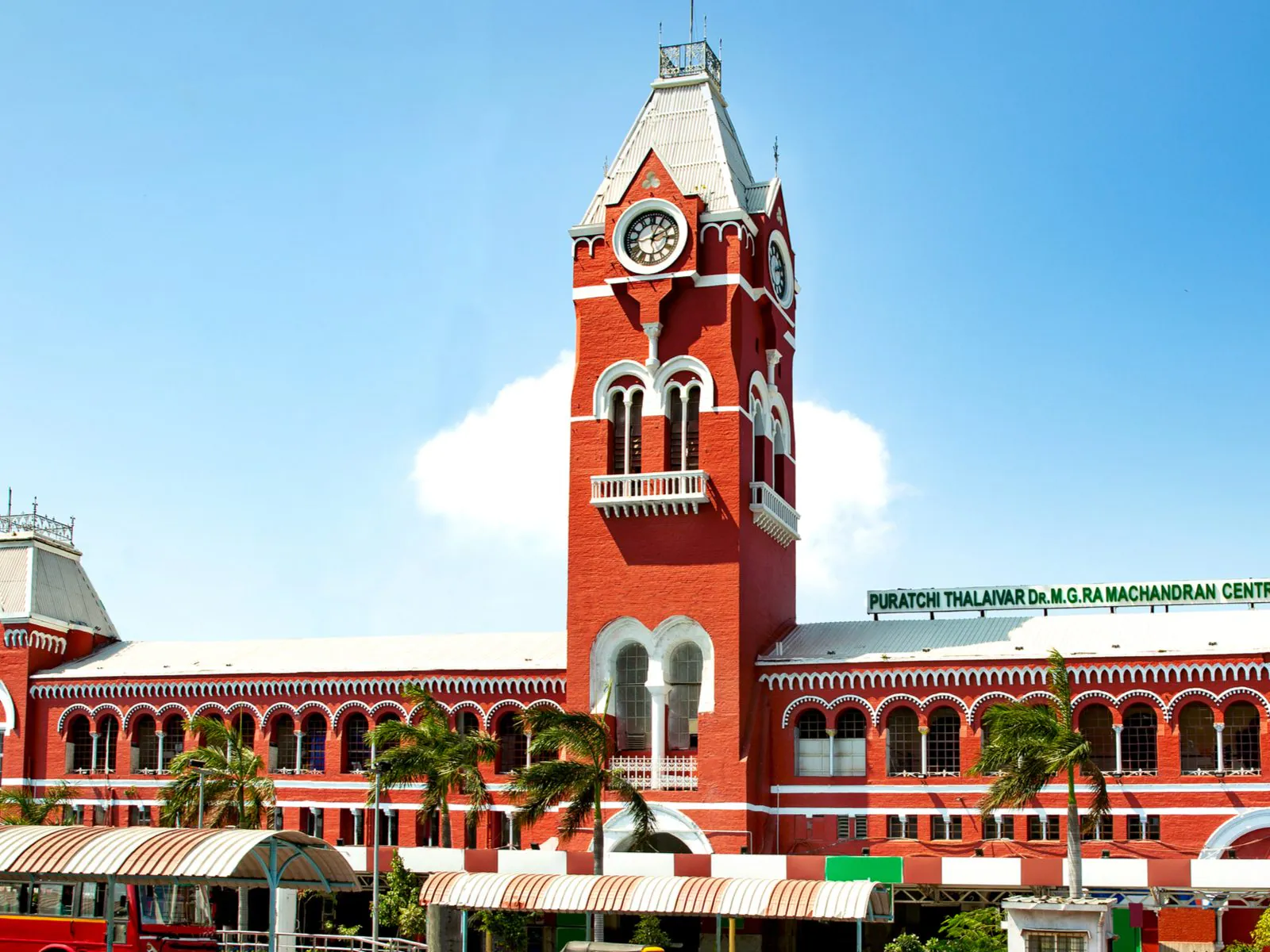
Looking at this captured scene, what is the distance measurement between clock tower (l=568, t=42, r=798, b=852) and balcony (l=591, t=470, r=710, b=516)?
2.8 inches

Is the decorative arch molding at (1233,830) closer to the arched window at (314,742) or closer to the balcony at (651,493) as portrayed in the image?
the balcony at (651,493)

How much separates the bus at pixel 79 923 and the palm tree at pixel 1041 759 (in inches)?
986

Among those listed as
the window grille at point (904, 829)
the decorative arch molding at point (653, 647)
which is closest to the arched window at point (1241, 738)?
the window grille at point (904, 829)

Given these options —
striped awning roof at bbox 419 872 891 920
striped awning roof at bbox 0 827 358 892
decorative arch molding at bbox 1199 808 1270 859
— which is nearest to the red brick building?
decorative arch molding at bbox 1199 808 1270 859

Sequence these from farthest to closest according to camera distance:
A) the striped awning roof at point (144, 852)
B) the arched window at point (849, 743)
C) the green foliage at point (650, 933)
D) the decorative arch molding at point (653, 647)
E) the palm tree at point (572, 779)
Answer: the decorative arch molding at point (653, 647) → the arched window at point (849, 743) → the green foliage at point (650, 933) → the palm tree at point (572, 779) → the striped awning roof at point (144, 852)

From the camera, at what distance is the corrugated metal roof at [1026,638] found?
6488 centimetres

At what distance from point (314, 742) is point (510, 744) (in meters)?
9.14

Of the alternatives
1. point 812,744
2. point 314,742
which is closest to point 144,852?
point 812,744

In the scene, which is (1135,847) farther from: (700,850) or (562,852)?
(562,852)

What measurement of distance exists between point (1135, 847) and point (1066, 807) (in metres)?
2.71

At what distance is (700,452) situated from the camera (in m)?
69.1

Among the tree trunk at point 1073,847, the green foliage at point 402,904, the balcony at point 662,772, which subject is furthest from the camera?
the balcony at point 662,772

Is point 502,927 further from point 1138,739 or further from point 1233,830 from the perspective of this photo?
point 1233,830

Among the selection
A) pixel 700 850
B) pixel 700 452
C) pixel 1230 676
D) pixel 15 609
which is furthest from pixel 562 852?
pixel 15 609
